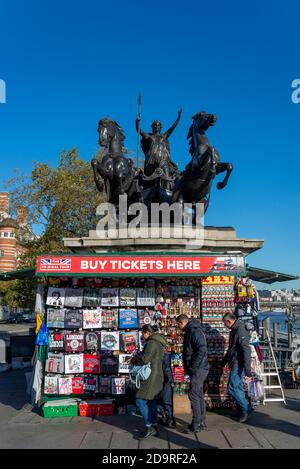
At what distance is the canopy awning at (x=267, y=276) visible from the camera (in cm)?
1057

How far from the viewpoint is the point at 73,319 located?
29.2 ft

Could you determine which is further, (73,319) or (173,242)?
(173,242)

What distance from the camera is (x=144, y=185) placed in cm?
1430

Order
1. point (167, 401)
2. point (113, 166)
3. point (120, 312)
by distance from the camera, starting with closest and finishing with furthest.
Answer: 1. point (167, 401)
2. point (120, 312)
3. point (113, 166)

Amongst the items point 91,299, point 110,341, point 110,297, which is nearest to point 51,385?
point 110,341

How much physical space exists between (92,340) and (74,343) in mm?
354

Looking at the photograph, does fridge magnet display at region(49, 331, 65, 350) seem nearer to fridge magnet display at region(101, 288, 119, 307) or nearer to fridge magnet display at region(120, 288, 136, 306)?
fridge magnet display at region(101, 288, 119, 307)

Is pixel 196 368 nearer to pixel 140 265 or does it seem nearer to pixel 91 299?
pixel 140 265

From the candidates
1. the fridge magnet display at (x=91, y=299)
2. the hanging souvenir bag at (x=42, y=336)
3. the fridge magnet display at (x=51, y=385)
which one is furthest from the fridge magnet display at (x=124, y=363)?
the hanging souvenir bag at (x=42, y=336)

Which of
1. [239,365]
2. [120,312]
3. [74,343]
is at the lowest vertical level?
[239,365]

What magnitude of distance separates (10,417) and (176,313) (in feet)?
11.9

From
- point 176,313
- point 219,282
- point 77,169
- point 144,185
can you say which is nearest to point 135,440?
point 176,313

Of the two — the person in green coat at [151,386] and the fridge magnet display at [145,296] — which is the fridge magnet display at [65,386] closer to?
the fridge magnet display at [145,296]

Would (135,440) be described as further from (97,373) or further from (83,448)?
(97,373)
